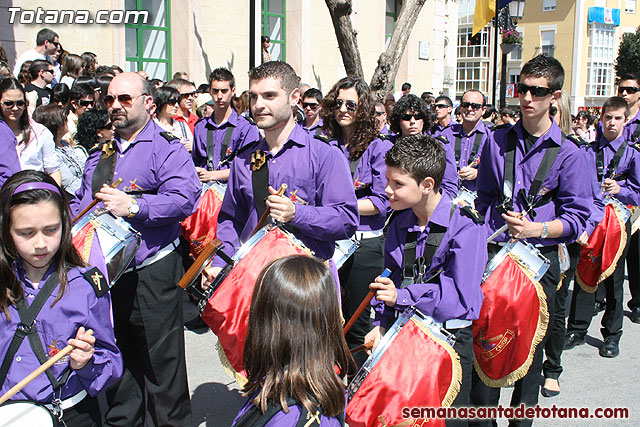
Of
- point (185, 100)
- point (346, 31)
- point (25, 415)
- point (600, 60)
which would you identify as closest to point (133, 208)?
point (25, 415)

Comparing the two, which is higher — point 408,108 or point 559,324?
point 408,108

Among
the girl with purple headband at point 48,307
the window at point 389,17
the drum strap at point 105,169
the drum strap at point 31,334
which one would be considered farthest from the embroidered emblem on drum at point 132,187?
the window at point 389,17

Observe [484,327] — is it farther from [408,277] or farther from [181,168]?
[181,168]

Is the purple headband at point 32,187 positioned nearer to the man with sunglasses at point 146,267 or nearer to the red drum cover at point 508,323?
the man with sunglasses at point 146,267

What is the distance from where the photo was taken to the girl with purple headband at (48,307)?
2.65m

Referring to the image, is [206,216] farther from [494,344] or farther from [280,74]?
[494,344]

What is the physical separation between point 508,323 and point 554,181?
112 centimetres

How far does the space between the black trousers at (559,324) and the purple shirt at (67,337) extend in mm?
3330

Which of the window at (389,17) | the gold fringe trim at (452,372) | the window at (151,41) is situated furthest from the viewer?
the window at (389,17)

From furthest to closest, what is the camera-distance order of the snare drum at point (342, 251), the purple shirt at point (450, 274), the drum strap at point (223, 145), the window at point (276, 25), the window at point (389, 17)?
the window at point (389, 17), the window at point (276, 25), the drum strap at point (223, 145), the snare drum at point (342, 251), the purple shirt at point (450, 274)

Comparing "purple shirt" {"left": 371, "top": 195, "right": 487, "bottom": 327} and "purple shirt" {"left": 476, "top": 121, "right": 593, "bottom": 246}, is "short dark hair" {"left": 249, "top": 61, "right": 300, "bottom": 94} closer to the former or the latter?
"purple shirt" {"left": 371, "top": 195, "right": 487, "bottom": 327}

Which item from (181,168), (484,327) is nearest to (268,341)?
(484,327)

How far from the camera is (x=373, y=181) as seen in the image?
196 inches

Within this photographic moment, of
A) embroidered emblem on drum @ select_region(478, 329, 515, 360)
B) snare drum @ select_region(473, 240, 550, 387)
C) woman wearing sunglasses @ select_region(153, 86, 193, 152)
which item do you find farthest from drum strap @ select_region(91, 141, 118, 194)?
woman wearing sunglasses @ select_region(153, 86, 193, 152)
